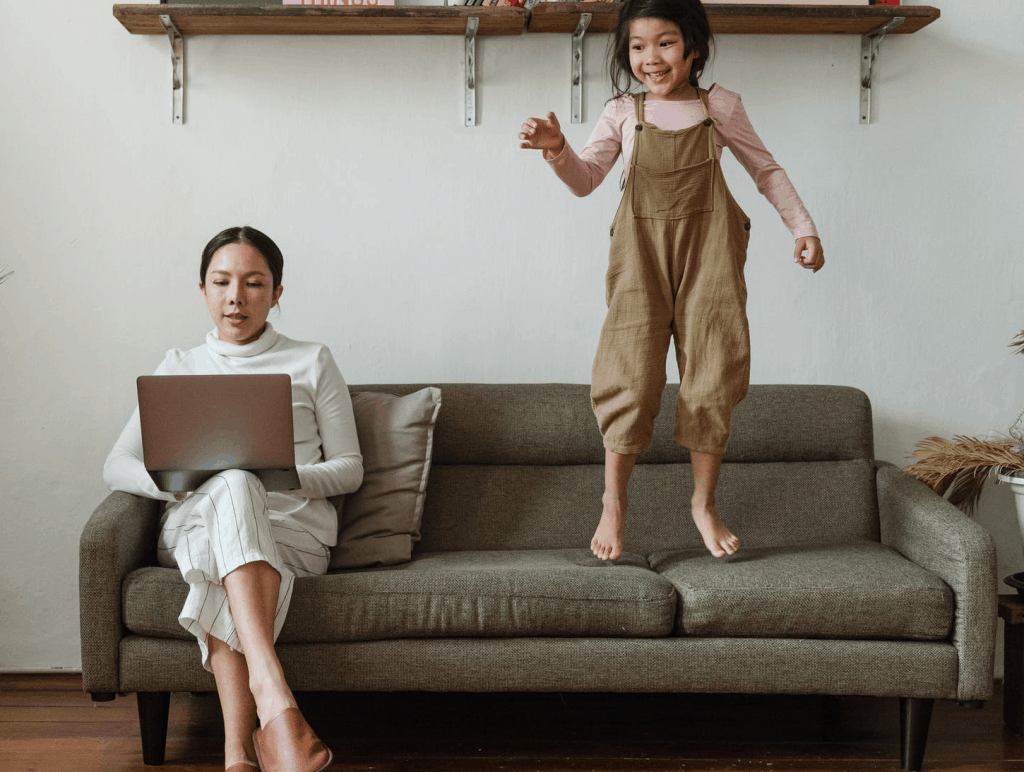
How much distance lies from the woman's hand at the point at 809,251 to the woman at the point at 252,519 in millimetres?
1038

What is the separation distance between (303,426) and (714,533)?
0.92m

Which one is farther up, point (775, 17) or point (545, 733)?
point (775, 17)

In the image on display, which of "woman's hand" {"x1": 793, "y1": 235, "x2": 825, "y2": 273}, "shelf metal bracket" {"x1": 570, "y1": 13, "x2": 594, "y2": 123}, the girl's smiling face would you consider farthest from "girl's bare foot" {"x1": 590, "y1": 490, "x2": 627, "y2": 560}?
"shelf metal bracket" {"x1": 570, "y1": 13, "x2": 594, "y2": 123}

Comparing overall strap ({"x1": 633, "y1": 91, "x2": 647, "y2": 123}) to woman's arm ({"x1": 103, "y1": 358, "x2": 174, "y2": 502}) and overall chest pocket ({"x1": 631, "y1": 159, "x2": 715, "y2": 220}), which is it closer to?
overall chest pocket ({"x1": 631, "y1": 159, "x2": 715, "y2": 220})

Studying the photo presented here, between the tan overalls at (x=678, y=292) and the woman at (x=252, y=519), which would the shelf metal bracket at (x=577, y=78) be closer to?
the tan overalls at (x=678, y=292)

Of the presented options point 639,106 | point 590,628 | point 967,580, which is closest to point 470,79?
point 639,106

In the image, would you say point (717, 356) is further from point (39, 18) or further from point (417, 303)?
point (39, 18)

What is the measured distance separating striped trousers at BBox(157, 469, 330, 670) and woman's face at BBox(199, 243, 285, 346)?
1.42ft

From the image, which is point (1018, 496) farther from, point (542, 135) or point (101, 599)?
point (101, 599)

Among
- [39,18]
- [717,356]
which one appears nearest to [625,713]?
[717,356]

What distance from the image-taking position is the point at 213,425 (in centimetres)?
180

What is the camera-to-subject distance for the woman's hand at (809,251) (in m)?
2.03

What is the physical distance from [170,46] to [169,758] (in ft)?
5.82

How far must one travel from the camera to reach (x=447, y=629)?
186cm
